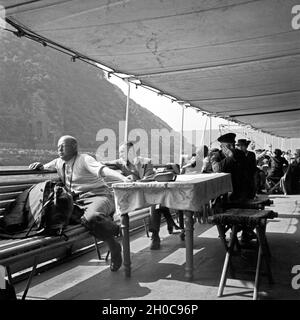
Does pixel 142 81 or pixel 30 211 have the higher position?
pixel 142 81

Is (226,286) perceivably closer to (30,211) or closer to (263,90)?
(30,211)

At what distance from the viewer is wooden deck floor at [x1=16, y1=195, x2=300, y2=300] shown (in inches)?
126

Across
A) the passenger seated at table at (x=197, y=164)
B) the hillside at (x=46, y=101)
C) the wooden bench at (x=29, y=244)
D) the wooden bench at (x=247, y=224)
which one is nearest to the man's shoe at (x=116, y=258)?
the wooden bench at (x=29, y=244)

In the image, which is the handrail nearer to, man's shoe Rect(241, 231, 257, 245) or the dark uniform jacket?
the dark uniform jacket

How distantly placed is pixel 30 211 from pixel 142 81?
3.15 metres

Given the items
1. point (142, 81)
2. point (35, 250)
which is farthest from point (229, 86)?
point (35, 250)

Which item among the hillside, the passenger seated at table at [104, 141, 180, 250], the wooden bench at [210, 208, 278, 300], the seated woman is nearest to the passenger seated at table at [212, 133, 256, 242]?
the passenger seated at table at [104, 141, 180, 250]

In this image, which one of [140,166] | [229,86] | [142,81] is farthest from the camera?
[229,86]

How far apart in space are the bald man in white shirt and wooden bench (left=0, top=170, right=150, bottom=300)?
0.49 ft

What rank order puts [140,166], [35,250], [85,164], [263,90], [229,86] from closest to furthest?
[35,250], [85,164], [140,166], [229,86], [263,90]

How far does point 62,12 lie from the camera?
3178 millimetres

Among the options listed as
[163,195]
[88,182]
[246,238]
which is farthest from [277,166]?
[163,195]

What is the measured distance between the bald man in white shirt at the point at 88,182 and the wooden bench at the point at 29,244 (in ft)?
0.49

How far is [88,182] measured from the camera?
4.20 meters
